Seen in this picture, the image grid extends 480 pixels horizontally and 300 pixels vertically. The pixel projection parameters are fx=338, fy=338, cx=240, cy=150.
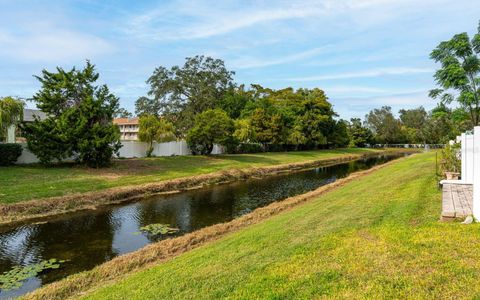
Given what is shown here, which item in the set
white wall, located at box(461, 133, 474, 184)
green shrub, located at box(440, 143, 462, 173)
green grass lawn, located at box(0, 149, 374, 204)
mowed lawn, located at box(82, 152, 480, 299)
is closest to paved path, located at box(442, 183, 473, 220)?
mowed lawn, located at box(82, 152, 480, 299)

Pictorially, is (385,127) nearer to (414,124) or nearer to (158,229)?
(414,124)

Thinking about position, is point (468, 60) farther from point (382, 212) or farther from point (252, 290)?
point (252, 290)

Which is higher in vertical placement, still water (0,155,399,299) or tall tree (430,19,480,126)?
tall tree (430,19,480,126)

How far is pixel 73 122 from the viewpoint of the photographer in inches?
848

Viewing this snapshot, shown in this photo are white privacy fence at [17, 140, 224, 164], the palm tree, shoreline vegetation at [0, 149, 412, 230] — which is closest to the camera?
shoreline vegetation at [0, 149, 412, 230]

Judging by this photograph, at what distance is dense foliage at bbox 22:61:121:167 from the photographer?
20.7 metres

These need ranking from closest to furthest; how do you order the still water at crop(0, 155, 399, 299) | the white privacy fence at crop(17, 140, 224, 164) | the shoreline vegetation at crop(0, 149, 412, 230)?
the still water at crop(0, 155, 399, 299)
the shoreline vegetation at crop(0, 149, 412, 230)
the white privacy fence at crop(17, 140, 224, 164)

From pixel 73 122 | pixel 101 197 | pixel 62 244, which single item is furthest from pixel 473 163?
pixel 73 122

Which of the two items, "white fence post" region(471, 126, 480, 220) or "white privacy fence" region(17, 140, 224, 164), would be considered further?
"white privacy fence" region(17, 140, 224, 164)

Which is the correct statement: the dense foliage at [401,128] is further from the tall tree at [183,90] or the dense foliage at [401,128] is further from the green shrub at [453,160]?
the green shrub at [453,160]

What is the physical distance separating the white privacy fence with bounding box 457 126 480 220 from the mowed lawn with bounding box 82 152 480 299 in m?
0.56

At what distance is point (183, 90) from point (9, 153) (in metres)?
29.4

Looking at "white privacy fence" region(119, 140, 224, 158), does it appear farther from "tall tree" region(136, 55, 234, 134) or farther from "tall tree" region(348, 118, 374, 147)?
"tall tree" region(348, 118, 374, 147)

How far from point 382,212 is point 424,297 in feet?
15.4
